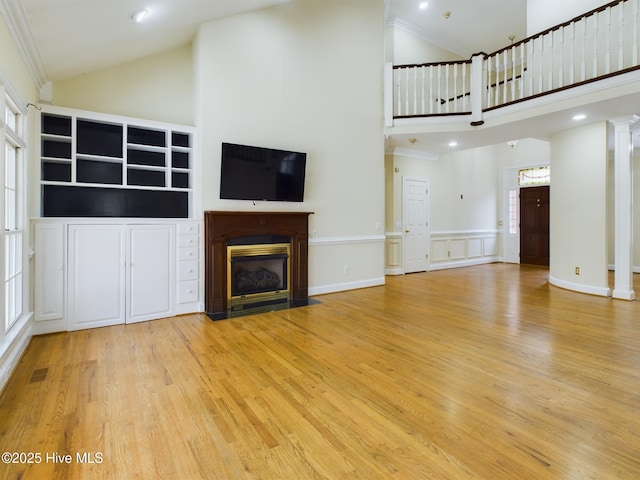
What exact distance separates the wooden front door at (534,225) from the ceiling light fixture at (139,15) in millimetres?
9292

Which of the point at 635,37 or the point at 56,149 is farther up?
the point at 635,37

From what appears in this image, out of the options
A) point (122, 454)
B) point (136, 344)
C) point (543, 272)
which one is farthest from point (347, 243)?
point (543, 272)

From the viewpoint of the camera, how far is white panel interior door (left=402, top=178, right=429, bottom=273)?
7438 millimetres

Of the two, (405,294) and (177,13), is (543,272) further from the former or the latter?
(177,13)

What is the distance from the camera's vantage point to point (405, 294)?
541 centimetres

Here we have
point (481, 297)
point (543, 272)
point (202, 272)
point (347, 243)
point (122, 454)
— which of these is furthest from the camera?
point (543, 272)

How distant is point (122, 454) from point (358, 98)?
18.4 ft

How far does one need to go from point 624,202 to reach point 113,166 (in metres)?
7.31

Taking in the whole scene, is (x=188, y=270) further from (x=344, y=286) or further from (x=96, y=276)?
(x=344, y=286)

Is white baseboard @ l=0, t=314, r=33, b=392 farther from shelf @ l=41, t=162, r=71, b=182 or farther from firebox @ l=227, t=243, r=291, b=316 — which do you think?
firebox @ l=227, t=243, r=291, b=316

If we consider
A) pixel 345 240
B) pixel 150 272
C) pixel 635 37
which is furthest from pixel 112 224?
pixel 635 37

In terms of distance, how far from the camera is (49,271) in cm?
343

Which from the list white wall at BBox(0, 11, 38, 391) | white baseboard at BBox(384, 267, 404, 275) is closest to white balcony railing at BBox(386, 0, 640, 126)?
white baseboard at BBox(384, 267, 404, 275)

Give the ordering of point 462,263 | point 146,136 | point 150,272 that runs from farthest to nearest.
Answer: point 462,263 < point 146,136 < point 150,272
